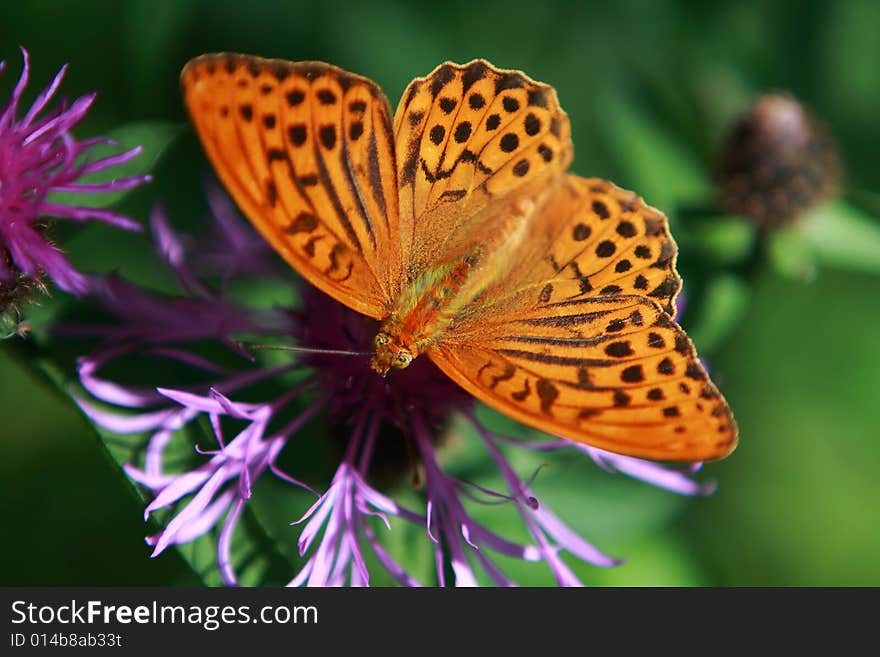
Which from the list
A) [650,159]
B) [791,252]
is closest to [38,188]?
[650,159]

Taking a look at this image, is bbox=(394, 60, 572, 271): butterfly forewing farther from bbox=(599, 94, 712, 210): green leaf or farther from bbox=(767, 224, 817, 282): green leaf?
bbox=(767, 224, 817, 282): green leaf

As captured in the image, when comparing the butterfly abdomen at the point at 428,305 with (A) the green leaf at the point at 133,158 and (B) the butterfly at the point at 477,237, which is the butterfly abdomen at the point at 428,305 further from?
(A) the green leaf at the point at 133,158

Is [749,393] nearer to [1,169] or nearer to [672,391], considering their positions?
[672,391]

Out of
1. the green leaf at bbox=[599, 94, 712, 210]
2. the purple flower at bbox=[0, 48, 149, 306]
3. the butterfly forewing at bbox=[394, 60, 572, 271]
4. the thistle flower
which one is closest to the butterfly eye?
the butterfly forewing at bbox=[394, 60, 572, 271]

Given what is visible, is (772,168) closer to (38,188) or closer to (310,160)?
(310,160)

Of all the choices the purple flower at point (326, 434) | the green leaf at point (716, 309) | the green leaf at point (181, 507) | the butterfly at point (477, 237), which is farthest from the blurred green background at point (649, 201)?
the butterfly at point (477, 237)

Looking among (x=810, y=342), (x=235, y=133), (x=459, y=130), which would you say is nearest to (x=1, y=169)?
(x=235, y=133)
